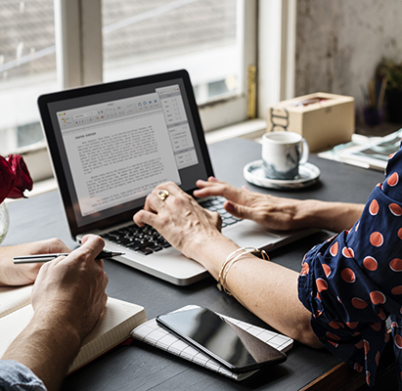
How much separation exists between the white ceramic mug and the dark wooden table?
0.19 ft

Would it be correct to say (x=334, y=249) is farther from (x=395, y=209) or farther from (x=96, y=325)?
(x=96, y=325)

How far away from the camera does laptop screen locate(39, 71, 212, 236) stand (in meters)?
1.02

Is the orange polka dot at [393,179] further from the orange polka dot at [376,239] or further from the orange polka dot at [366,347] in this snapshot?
the orange polka dot at [366,347]

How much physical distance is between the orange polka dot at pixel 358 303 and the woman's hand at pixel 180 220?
305 millimetres

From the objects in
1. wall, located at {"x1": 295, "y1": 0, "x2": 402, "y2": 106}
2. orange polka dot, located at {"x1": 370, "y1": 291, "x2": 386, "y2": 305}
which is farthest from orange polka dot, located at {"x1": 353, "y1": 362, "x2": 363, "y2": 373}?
wall, located at {"x1": 295, "y1": 0, "x2": 402, "y2": 106}

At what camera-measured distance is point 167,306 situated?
80cm

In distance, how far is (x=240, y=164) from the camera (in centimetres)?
148

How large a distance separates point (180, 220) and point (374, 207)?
1.33ft

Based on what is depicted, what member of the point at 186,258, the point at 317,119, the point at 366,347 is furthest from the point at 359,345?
the point at 317,119

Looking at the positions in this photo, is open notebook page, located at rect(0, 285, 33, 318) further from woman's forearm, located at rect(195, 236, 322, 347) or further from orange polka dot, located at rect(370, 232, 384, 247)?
orange polka dot, located at rect(370, 232, 384, 247)

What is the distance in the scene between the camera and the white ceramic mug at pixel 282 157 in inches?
50.8

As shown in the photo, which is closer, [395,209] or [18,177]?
[395,209]

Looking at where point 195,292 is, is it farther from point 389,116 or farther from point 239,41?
point 389,116

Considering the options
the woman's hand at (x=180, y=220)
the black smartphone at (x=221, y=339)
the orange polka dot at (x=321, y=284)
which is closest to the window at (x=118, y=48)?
the woman's hand at (x=180, y=220)
